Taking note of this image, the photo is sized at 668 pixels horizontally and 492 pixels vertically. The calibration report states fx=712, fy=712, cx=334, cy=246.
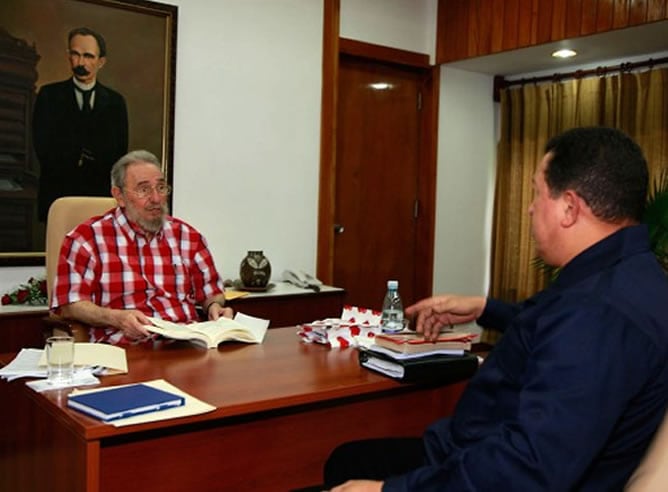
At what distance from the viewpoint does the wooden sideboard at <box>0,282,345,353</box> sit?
299cm

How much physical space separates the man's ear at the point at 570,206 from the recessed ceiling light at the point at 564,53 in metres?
3.42

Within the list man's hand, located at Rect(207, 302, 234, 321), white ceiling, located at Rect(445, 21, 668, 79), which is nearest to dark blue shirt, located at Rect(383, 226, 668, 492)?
man's hand, located at Rect(207, 302, 234, 321)

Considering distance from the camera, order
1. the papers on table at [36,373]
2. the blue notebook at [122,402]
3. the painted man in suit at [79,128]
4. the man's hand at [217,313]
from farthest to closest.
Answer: the painted man in suit at [79,128] → the man's hand at [217,313] → the papers on table at [36,373] → the blue notebook at [122,402]

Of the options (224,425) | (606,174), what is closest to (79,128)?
(224,425)

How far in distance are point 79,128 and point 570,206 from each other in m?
2.76

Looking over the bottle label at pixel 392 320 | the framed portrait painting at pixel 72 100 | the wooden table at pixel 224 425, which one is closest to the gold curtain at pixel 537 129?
the framed portrait painting at pixel 72 100

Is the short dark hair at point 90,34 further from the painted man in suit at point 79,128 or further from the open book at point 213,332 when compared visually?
the open book at point 213,332

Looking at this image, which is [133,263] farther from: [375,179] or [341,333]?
[375,179]

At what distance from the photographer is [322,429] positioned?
6.28ft

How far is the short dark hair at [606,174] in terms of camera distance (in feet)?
4.40

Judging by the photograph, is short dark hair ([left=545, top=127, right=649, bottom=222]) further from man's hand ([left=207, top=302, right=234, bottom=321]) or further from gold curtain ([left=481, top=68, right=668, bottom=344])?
gold curtain ([left=481, top=68, right=668, bottom=344])

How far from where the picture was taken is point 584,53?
14.8 feet

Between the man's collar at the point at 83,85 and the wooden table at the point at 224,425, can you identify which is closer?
the wooden table at the point at 224,425

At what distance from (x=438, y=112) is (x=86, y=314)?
128 inches
